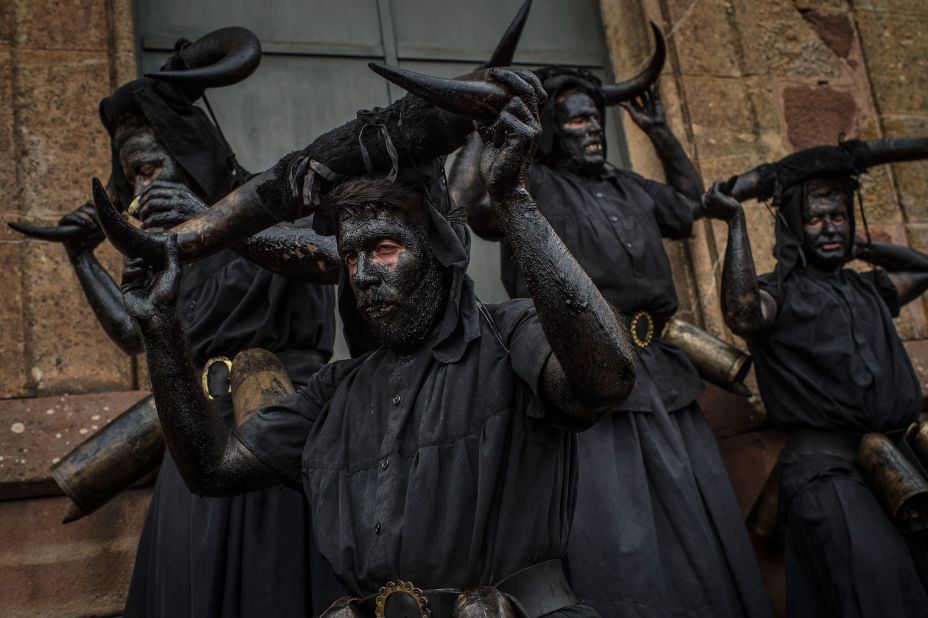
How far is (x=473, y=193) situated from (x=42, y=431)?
73.0 inches

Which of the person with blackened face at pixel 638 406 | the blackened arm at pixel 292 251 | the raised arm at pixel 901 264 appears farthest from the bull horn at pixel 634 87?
the blackened arm at pixel 292 251

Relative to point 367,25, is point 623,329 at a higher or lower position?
lower

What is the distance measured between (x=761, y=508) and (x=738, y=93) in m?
2.25

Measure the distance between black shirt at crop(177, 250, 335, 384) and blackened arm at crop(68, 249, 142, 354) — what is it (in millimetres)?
338

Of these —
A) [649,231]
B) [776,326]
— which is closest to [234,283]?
[649,231]

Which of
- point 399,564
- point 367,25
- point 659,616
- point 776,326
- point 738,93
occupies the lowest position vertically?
point 659,616

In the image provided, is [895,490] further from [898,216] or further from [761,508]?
[898,216]

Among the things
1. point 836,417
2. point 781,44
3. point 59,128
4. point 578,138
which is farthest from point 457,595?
point 781,44

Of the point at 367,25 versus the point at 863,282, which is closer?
the point at 863,282

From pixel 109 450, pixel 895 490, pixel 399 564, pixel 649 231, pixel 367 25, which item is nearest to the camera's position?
pixel 399 564

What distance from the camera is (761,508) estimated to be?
4980mm

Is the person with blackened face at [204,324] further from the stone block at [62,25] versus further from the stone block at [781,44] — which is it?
the stone block at [781,44]

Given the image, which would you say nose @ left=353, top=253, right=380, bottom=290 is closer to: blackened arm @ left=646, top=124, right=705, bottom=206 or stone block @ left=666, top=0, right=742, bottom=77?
blackened arm @ left=646, top=124, right=705, bottom=206

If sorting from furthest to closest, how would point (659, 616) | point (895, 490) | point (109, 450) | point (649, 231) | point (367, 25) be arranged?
point (367, 25) → point (649, 231) → point (895, 490) → point (109, 450) → point (659, 616)
